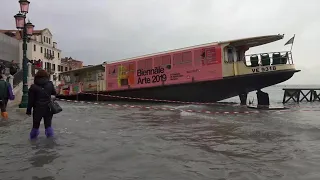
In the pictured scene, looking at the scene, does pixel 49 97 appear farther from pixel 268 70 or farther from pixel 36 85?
pixel 268 70

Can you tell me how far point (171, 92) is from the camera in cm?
2034

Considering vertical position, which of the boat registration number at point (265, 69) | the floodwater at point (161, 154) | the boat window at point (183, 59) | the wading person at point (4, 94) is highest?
the boat window at point (183, 59)

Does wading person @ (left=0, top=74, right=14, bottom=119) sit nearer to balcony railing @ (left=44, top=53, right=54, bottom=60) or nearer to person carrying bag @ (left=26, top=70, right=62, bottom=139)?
person carrying bag @ (left=26, top=70, right=62, bottom=139)

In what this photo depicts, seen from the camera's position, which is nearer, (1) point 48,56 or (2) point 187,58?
(2) point 187,58

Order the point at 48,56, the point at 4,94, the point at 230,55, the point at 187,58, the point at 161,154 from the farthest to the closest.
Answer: the point at 48,56 < the point at 187,58 < the point at 230,55 < the point at 4,94 < the point at 161,154

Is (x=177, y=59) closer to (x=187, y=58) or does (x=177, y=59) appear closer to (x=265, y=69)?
(x=187, y=58)

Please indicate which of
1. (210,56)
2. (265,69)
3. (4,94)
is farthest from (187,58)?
(4,94)

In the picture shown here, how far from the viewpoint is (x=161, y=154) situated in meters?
5.71

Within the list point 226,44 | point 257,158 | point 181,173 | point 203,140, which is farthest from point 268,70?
point 181,173

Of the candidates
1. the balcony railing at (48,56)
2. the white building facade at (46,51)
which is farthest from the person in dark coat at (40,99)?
the balcony railing at (48,56)

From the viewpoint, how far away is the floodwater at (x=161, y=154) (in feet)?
14.9

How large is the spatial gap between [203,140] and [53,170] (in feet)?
11.2

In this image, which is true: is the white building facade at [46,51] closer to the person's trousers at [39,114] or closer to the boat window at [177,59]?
the boat window at [177,59]

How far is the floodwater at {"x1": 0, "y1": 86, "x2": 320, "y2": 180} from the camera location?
4527mm
